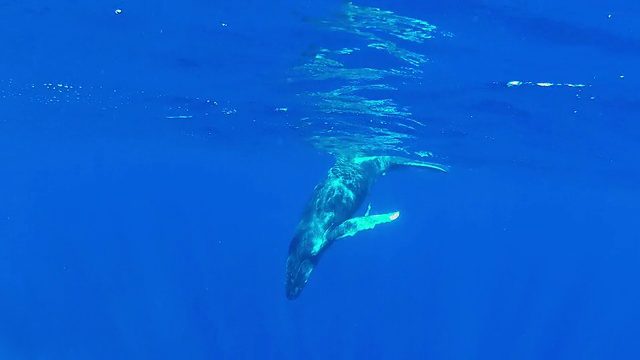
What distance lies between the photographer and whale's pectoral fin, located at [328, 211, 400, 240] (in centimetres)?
1312

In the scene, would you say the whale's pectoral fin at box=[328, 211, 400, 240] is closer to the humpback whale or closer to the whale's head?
the humpback whale

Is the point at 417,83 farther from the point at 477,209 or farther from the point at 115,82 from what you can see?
the point at 477,209

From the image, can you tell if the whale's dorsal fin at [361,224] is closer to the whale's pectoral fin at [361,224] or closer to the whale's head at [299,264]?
the whale's pectoral fin at [361,224]

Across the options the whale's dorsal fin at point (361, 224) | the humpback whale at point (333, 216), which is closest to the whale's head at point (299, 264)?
the humpback whale at point (333, 216)

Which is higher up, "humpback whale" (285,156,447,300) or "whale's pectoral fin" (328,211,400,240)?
"whale's pectoral fin" (328,211,400,240)

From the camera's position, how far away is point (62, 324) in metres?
38.5

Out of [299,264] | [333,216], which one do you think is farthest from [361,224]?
[333,216]

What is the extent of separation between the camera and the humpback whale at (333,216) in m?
13.4

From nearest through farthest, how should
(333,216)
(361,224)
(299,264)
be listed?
(361,224) < (299,264) < (333,216)

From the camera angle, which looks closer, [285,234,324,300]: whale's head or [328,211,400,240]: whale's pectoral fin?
[328,211,400,240]: whale's pectoral fin

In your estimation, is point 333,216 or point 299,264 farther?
point 333,216

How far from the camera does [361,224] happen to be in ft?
43.4

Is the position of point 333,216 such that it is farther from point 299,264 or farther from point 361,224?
point 361,224

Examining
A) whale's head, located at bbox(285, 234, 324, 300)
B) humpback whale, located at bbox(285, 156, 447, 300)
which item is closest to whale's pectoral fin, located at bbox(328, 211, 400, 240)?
humpback whale, located at bbox(285, 156, 447, 300)
